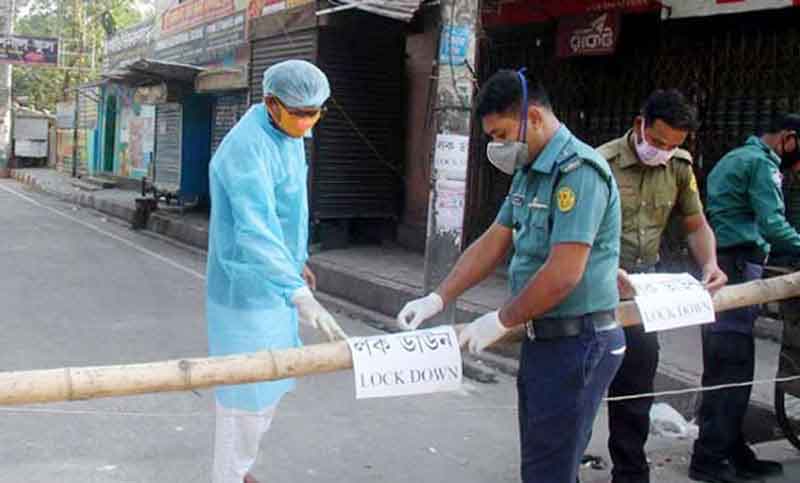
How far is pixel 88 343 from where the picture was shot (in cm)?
688

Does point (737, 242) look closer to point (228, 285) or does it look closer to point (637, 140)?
point (637, 140)

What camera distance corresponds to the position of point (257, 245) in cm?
326

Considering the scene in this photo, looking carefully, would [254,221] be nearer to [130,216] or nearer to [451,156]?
[451,156]

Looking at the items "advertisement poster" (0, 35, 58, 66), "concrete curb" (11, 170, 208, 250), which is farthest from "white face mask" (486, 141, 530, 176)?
"advertisement poster" (0, 35, 58, 66)


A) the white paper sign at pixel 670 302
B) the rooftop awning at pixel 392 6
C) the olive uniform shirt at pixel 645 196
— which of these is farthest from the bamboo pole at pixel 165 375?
the rooftop awning at pixel 392 6

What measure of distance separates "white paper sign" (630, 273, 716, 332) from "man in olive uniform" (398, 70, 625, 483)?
17.8 inches

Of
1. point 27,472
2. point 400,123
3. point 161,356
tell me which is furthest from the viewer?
point 400,123

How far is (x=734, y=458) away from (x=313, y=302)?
7.78 ft

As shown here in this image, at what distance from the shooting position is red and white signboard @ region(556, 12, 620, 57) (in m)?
8.27

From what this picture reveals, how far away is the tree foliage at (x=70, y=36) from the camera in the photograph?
113 ft

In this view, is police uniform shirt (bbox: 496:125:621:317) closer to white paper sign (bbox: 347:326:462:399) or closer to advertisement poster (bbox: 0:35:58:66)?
white paper sign (bbox: 347:326:462:399)

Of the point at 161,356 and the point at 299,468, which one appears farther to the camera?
the point at 161,356

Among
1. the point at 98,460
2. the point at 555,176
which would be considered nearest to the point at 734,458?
the point at 555,176

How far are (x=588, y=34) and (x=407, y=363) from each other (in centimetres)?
643
